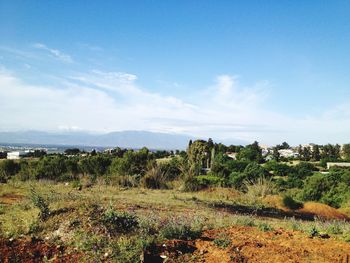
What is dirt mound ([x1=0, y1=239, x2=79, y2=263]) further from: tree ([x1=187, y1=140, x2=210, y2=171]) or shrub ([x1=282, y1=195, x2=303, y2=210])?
tree ([x1=187, y1=140, x2=210, y2=171])

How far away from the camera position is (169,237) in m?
6.34

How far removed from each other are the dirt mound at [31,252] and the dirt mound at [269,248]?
1984mm

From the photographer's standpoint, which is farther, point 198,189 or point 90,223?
point 198,189

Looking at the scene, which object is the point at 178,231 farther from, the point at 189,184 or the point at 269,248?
the point at 189,184

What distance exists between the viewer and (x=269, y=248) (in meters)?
5.96

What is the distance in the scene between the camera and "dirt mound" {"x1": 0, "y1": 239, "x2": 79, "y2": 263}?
202 inches

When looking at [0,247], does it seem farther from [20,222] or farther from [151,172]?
[151,172]

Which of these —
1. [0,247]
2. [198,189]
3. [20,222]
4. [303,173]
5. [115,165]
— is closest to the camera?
[0,247]

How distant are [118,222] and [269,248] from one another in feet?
8.42

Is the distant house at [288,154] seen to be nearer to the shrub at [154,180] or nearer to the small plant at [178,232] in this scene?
the shrub at [154,180]

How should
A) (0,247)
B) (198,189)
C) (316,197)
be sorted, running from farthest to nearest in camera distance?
(316,197)
(198,189)
(0,247)

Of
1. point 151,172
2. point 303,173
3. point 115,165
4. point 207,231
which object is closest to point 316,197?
point 151,172

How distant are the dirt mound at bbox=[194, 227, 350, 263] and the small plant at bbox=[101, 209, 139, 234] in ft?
3.88

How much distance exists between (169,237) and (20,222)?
107 inches
